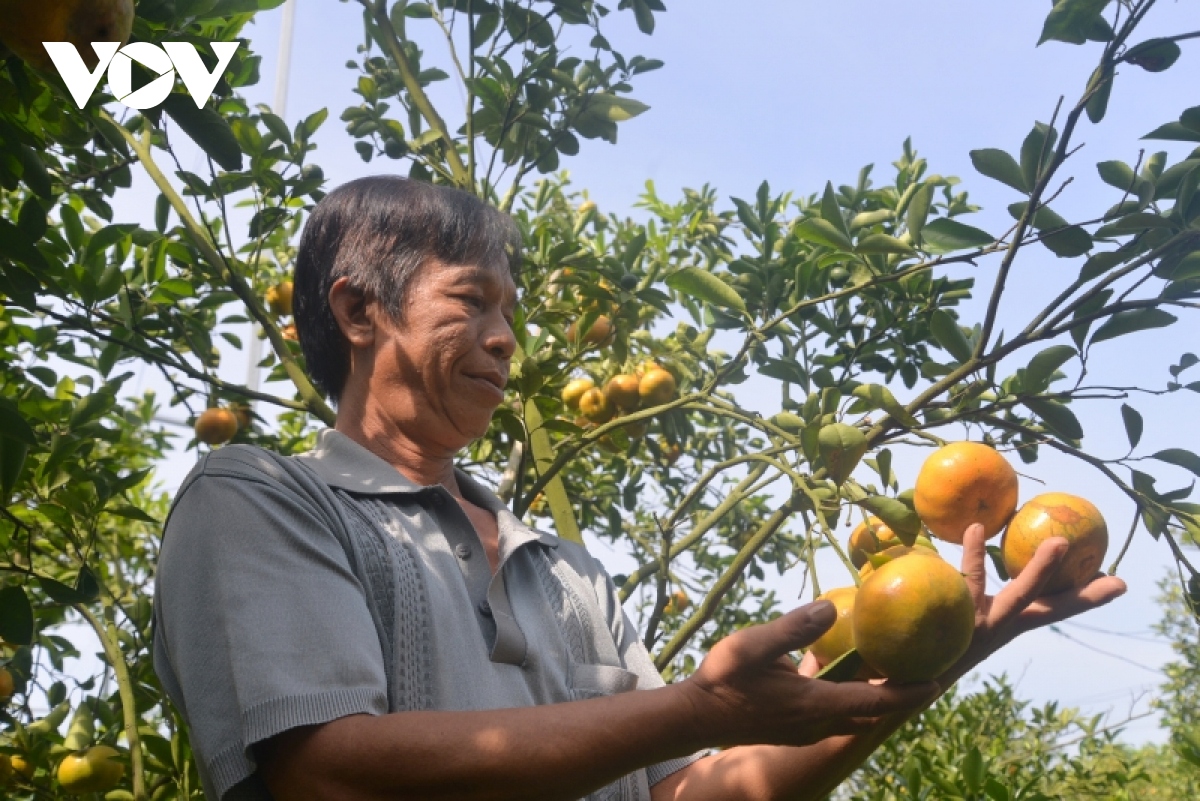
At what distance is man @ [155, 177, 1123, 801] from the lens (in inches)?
Answer: 40.7

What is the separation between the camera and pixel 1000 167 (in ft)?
5.38

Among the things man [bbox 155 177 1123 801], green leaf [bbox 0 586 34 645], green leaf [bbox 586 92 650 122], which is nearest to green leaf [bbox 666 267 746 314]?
man [bbox 155 177 1123 801]

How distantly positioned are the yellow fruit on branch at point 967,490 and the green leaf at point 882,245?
48cm

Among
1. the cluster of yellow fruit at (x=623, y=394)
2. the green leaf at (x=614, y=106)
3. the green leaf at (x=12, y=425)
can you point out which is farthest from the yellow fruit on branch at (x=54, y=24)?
the cluster of yellow fruit at (x=623, y=394)

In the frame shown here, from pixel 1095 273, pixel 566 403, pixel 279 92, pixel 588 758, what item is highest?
pixel 279 92

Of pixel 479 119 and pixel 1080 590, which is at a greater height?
pixel 479 119

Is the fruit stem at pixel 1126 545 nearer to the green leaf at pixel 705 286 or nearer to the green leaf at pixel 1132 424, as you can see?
the green leaf at pixel 1132 424

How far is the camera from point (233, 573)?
1.14 m

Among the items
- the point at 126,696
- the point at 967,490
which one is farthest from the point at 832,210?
the point at 126,696

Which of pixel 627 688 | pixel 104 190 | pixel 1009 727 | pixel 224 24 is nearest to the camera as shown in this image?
pixel 627 688

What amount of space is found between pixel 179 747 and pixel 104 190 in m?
1.33

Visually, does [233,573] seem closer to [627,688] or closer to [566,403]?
[627,688]

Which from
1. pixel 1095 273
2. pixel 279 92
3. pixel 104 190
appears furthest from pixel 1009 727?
pixel 279 92

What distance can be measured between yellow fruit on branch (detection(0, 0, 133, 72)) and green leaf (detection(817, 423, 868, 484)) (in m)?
1.07
